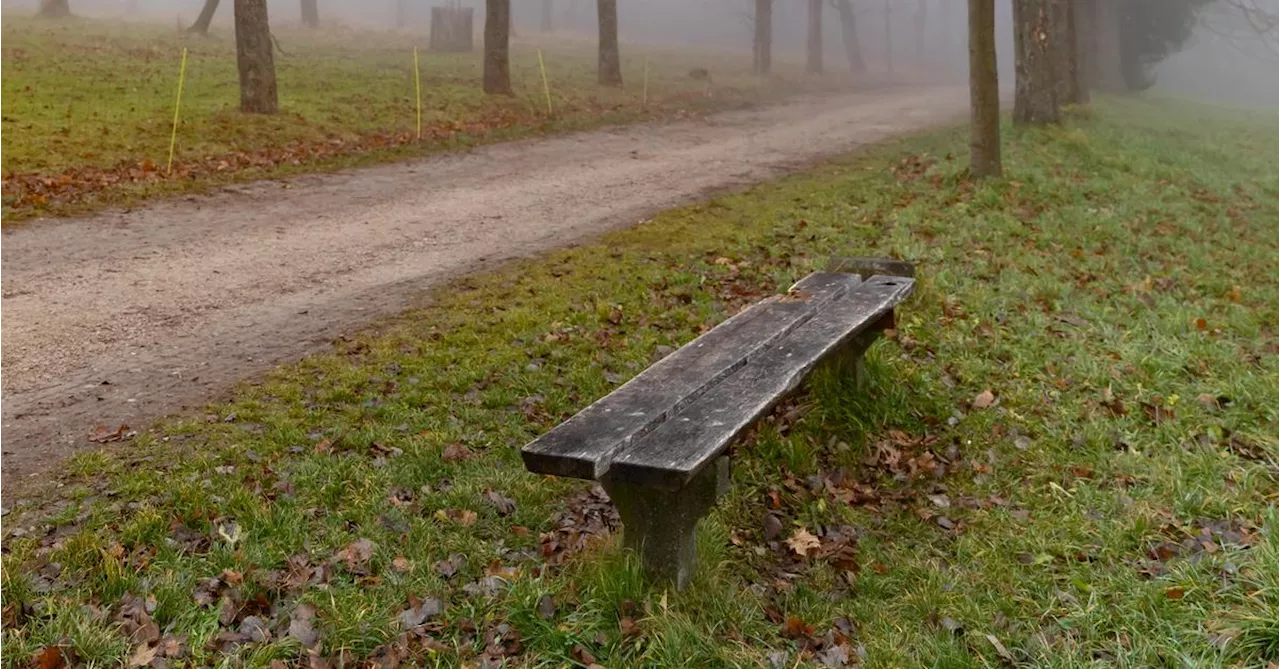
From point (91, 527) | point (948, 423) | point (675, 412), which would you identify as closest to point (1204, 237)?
Result: point (948, 423)

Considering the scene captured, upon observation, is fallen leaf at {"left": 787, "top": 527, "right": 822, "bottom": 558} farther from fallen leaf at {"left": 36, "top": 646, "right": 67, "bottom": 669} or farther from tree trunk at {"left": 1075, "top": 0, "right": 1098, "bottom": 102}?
tree trunk at {"left": 1075, "top": 0, "right": 1098, "bottom": 102}

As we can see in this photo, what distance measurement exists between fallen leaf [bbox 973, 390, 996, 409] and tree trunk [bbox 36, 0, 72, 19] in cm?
2914

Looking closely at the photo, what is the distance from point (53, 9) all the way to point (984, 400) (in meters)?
29.8

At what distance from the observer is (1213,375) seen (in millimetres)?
6645

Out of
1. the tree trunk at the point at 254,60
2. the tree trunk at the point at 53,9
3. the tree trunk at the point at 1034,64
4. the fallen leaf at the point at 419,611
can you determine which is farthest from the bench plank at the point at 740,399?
the tree trunk at the point at 53,9

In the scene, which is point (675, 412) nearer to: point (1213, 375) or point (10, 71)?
point (1213, 375)

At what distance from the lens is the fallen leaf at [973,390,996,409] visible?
6.22 metres

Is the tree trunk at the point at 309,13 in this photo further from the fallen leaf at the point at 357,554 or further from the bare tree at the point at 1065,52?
the fallen leaf at the point at 357,554

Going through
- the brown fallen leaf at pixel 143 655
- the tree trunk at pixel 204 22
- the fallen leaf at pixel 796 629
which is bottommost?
the fallen leaf at pixel 796 629

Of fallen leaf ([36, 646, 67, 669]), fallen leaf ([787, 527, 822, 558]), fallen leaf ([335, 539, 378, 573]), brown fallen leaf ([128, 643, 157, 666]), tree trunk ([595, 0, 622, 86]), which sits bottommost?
fallen leaf ([787, 527, 822, 558])

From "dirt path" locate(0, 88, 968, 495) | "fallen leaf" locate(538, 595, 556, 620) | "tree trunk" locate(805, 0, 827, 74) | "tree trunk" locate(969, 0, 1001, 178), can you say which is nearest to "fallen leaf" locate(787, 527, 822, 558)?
"fallen leaf" locate(538, 595, 556, 620)

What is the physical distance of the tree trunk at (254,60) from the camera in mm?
14445

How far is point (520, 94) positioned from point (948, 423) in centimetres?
1569

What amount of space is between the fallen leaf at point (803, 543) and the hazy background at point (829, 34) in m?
46.2
